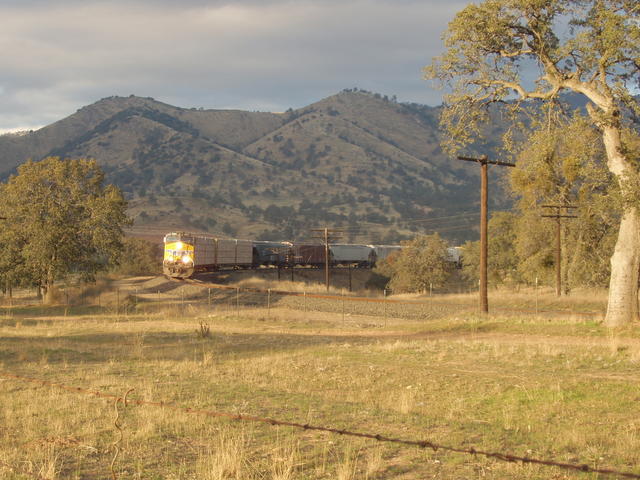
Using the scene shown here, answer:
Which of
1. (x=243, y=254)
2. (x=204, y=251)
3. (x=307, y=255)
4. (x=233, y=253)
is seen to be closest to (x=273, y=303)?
(x=204, y=251)

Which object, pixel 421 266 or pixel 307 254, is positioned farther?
pixel 307 254

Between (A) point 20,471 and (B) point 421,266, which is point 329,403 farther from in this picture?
(B) point 421,266

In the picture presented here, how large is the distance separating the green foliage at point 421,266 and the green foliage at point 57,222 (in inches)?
1164

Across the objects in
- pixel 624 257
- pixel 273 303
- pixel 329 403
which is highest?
pixel 624 257

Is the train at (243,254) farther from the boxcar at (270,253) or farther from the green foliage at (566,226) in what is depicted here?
the green foliage at (566,226)

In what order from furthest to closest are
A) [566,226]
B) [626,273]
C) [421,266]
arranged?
[421,266] → [566,226] → [626,273]

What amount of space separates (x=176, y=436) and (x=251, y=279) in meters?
51.0

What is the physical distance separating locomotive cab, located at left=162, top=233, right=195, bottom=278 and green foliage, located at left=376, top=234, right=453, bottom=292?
22.2m

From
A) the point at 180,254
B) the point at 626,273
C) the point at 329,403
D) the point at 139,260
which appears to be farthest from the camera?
the point at 139,260

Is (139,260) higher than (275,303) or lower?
higher

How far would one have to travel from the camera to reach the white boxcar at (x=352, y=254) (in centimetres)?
8569

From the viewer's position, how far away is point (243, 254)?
227ft

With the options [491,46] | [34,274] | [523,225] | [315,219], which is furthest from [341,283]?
[315,219]

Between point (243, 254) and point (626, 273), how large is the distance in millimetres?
51851
